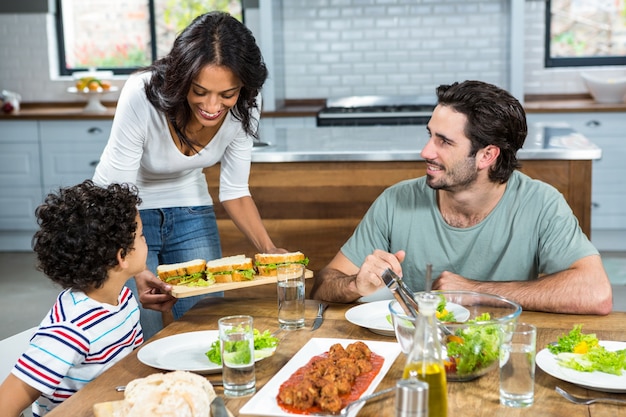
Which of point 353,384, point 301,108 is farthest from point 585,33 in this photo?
point 353,384

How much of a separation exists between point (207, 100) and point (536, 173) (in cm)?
161

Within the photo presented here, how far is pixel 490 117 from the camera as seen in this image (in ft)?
7.54

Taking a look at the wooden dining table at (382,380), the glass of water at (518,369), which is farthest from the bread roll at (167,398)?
the glass of water at (518,369)

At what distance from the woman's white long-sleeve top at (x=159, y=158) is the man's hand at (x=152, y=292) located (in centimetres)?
36

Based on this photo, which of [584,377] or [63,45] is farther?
[63,45]

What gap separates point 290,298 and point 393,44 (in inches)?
190

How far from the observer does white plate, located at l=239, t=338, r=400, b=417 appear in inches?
53.8

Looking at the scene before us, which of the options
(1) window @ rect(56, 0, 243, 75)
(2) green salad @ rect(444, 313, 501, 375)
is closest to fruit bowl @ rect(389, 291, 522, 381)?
(2) green salad @ rect(444, 313, 501, 375)

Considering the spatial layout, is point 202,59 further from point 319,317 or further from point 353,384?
point 353,384

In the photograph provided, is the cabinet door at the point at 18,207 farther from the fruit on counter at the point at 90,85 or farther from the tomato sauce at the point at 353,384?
the tomato sauce at the point at 353,384

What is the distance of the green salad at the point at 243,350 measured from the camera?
1431mm

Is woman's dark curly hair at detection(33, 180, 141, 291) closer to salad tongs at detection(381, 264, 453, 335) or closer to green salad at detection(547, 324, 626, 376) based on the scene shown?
salad tongs at detection(381, 264, 453, 335)

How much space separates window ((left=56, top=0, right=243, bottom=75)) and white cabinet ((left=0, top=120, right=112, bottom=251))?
992 mm

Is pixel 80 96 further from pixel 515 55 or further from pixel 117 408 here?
pixel 117 408
